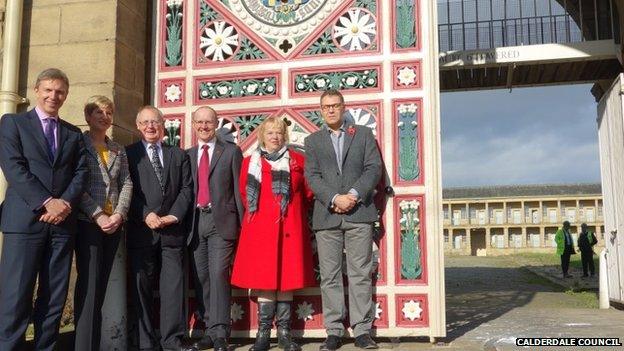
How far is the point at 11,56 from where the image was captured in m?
5.14

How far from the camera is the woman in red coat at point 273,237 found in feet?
14.2

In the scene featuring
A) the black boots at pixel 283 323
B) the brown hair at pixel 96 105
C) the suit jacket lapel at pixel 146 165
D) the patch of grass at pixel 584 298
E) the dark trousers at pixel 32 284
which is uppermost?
the brown hair at pixel 96 105

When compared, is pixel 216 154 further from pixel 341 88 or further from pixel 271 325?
pixel 271 325

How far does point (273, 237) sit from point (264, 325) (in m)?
0.62

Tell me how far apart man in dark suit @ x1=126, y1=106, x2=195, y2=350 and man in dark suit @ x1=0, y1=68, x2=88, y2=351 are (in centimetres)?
65

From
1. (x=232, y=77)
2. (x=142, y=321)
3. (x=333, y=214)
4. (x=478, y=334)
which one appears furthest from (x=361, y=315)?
(x=232, y=77)

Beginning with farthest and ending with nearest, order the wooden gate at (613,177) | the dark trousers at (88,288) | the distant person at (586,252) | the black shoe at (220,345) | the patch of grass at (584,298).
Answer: the distant person at (586,252) < the patch of grass at (584,298) < the wooden gate at (613,177) < the black shoe at (220,345) < the dark trousers at (88,288)

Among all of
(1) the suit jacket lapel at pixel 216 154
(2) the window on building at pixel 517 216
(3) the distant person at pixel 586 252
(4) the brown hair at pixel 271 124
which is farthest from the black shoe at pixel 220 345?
(2) the window on building at pixel 517 216

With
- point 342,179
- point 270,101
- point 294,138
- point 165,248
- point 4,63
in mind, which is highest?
point 4,63

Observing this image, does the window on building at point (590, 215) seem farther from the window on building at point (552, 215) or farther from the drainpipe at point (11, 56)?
the drainpipe at point (11, 56)

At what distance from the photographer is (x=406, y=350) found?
434cm

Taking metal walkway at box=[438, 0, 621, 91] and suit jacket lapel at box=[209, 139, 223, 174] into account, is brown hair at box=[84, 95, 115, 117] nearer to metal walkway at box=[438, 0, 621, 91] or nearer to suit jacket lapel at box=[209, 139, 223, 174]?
suit jacket lapel at box=[209, 139, 223, 174]

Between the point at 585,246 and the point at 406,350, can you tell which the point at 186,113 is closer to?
the point at 406,350

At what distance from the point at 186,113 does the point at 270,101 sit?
0.75 metres
